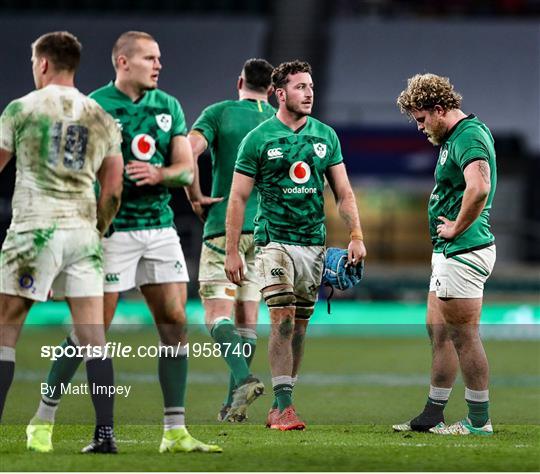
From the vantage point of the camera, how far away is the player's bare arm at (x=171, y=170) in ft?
23.4

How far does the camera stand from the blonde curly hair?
8469mm

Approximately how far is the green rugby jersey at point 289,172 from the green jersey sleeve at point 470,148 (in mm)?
852

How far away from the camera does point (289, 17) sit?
3011 centimetres

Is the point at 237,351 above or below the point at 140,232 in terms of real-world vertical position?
below

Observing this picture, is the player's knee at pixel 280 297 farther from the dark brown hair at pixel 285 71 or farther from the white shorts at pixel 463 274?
the dark brown hair at pixel 285 71

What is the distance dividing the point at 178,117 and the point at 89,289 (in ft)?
3.81

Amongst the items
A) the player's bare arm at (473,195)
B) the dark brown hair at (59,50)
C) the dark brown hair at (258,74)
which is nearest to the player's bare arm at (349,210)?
the player's bare arm at (473,195)

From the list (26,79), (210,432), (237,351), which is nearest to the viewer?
(210,432)

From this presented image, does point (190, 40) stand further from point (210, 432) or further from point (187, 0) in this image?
point (210, 432)

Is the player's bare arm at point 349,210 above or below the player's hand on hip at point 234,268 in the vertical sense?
above

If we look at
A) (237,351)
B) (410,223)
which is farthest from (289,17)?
(237,351)

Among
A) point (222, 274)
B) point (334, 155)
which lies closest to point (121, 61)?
point (334, 155)

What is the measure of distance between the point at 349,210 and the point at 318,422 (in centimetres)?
166

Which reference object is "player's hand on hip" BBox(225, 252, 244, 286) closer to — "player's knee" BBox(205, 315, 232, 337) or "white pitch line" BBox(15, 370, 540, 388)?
"player's knee" BBox(205, 315, 232, 337)
